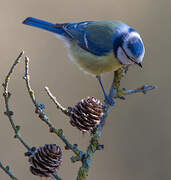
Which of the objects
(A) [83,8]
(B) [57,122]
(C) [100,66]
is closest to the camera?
(C) [100,66]

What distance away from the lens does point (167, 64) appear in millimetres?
3730

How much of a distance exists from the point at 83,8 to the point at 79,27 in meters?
1.33

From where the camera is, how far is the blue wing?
8.23ft

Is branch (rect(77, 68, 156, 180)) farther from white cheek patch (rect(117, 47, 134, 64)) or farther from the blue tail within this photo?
the blue tail

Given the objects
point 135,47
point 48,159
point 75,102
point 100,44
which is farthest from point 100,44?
point 48,159

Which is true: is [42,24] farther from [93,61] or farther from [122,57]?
[122,57]

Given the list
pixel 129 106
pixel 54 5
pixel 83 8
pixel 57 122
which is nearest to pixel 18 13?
pixel 54 5

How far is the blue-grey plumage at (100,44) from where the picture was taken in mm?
2314

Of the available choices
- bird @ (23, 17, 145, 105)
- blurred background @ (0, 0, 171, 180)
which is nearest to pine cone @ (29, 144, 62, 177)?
bird @ (23, 17, 145, 105)

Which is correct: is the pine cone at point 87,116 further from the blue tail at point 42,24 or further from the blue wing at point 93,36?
the blue tail at point 42,24

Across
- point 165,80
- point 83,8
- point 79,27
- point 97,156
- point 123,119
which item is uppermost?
point 83,8

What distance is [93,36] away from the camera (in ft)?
8.49

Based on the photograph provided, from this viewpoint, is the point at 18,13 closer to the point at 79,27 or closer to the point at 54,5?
the point at 54,5

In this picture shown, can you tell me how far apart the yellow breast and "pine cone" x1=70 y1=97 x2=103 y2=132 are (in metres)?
0.84
